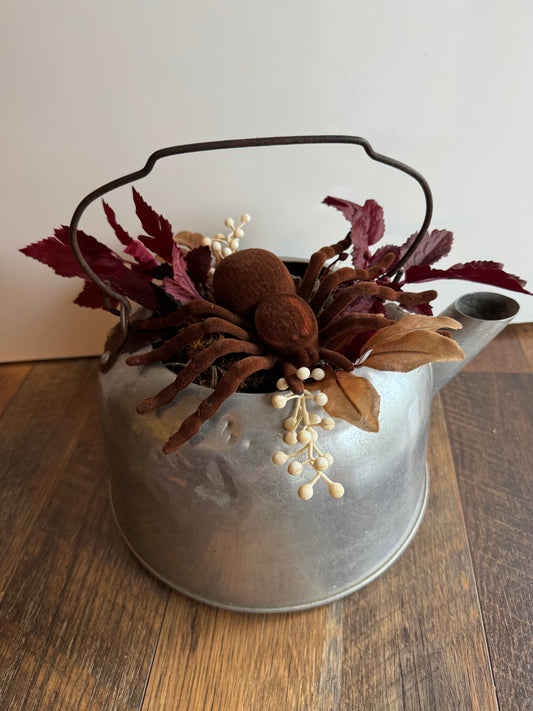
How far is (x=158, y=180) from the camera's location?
60cm

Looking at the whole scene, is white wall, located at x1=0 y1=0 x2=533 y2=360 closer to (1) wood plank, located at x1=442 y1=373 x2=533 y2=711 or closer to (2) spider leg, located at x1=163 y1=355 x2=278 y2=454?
(1) wood plank, located at x1=442 y1=373 x2=533 y2=711

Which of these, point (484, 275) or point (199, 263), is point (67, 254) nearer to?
point (199, 263)

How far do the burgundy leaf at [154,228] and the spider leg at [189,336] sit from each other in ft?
0.25

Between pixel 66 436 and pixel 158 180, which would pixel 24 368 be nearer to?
pixel 66 436

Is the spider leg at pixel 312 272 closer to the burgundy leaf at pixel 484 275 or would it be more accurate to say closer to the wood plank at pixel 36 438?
the burgundy leaf at pixel 484 275

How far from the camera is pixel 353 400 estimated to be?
0.35m

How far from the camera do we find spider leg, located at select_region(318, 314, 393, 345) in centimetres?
38

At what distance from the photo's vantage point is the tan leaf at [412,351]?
0.34 metres

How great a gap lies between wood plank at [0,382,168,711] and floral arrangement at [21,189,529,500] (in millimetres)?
209

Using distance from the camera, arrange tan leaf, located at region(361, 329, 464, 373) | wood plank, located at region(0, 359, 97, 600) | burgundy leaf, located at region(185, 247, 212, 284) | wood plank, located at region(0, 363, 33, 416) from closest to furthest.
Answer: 1. tan leaf, located at region(361, 329, 464, 373)
2. burgundy leaf, located at region(185, 247, 212, 284)
3. wood plank, located at region(0, 359, 97, 600)
4. wood plank, located at region(0, 363, 33, 416)

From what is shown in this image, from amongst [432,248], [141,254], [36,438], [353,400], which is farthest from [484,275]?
[36,438]

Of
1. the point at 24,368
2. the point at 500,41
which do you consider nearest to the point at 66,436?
the point at 24,368

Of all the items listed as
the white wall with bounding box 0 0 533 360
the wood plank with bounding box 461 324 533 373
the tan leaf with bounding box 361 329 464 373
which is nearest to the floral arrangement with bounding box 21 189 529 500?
the tan leaf with bounding box 361 329 464 373

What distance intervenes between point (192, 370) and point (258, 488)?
0.10 metres
